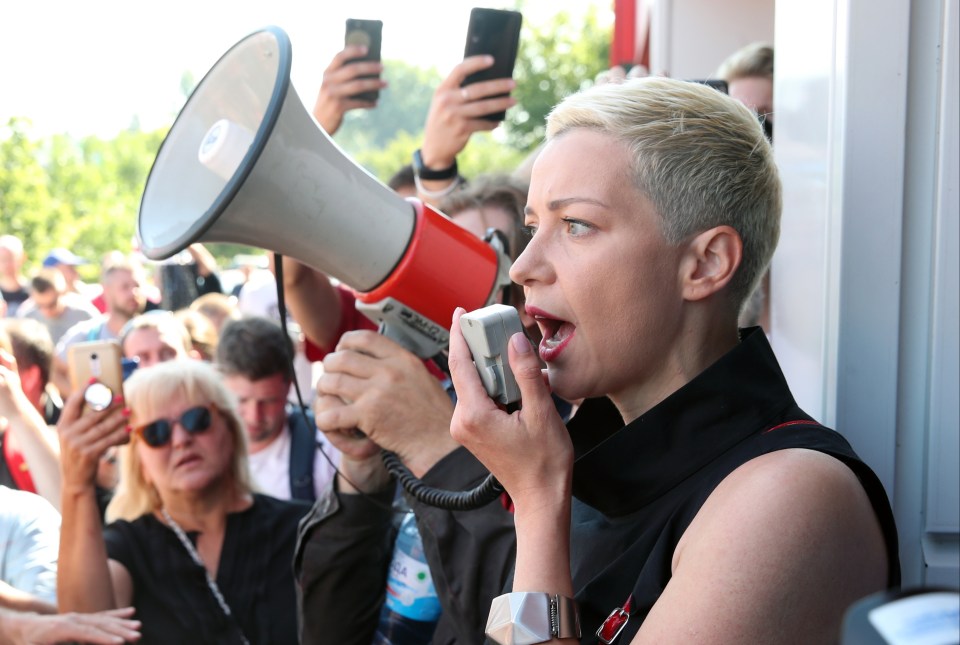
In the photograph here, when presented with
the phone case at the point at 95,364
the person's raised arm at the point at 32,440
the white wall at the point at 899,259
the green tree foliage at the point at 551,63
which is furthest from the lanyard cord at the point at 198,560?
the green tree foliage at the point at 551,63

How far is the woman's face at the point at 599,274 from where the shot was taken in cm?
146

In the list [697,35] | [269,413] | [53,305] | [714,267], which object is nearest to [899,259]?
[714,267]

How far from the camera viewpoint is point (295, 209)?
1.93 metres

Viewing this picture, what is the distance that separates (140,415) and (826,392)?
224cm

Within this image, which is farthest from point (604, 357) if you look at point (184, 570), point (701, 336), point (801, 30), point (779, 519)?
point (184, 570)

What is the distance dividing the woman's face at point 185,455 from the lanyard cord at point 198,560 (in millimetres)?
100

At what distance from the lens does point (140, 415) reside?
328 centimetres

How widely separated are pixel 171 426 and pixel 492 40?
1584mm

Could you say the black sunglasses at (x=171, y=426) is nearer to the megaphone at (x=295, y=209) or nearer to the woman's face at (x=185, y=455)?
the woman's face at (x=185, y=455)

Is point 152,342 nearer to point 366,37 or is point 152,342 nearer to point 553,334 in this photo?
point 366,37

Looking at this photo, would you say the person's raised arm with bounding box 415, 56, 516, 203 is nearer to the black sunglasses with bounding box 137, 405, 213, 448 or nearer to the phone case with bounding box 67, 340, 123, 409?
the phone case with bounding box 67, 340, 123, 409

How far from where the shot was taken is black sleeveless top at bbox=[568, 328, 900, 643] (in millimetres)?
1350

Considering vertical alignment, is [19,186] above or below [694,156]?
below

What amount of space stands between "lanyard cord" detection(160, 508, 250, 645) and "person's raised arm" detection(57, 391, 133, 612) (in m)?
0.28
